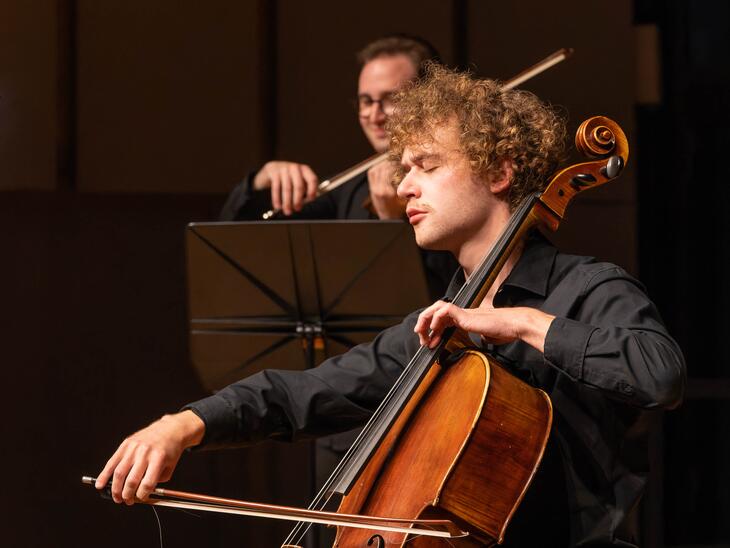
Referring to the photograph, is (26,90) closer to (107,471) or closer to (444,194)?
(444,194)

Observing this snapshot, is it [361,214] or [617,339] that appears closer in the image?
[617,339]

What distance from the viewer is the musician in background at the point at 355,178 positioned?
2756 millimetres

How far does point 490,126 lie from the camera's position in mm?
1857

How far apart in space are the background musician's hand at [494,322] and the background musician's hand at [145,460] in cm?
36

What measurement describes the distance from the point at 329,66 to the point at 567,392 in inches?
80.6

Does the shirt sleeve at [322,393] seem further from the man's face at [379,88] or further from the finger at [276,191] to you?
the man's face at [379,88]

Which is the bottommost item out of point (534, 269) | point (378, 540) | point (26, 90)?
point (378, 540)

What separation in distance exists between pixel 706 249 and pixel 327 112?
1207 mm

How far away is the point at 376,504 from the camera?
1.50 meters

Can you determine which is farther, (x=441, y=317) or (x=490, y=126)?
(x=490, y=126)

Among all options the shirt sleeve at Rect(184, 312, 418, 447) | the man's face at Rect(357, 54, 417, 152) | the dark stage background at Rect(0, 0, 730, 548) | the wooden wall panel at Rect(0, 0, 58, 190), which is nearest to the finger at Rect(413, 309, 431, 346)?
the shirt sleeve at Rect(184, 312, 418, 447)

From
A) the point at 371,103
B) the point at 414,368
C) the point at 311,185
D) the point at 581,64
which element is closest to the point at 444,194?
the point at 414,368

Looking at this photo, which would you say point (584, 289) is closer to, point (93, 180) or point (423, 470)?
point (423, 470)

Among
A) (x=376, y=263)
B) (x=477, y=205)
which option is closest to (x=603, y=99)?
(x=376, y=263)
